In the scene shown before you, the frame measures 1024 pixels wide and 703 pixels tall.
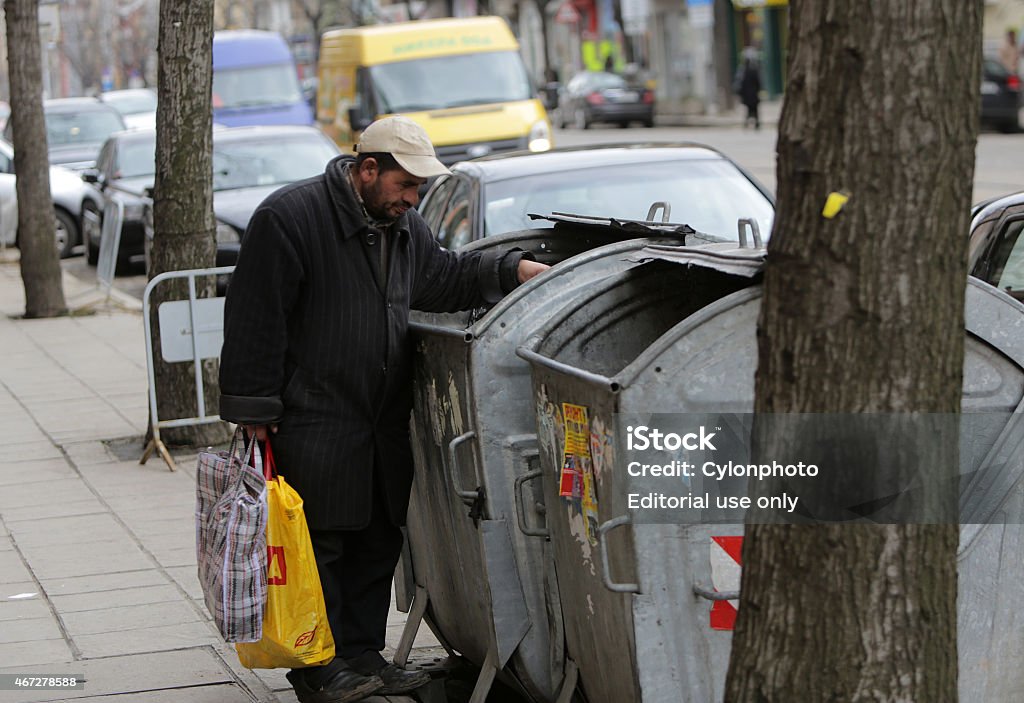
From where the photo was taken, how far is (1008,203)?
22.3 ft

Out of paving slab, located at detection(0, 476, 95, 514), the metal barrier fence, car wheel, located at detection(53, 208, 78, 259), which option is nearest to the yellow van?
car wheel, located at detection(53, 208, 78, 259)

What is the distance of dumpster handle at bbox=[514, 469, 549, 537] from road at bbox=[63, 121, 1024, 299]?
3.67 metres

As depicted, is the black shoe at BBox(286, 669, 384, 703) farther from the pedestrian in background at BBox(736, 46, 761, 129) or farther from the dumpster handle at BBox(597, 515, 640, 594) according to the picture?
the pedestrian in background at BBox(736, 46, 761, 129)

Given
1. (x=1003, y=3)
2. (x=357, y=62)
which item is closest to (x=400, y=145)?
(x=357, y=62)

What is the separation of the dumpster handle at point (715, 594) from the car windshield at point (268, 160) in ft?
40.1

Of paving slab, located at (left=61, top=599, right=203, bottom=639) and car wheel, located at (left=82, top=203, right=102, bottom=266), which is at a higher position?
paving slab, located at (left=61, top=599, right=203, bottom=639)

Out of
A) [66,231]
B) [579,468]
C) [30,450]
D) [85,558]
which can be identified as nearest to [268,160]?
[66,231]

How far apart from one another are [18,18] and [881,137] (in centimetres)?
1288

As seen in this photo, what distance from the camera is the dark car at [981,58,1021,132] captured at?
28906 millimetres

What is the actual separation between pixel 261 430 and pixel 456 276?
849mm

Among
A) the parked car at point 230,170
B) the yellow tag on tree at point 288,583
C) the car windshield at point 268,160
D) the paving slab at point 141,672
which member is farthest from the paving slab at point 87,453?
the car windshield at point 268,160

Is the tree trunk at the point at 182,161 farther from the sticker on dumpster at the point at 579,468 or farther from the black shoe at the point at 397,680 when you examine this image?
the sticker on dumpster at the point at 579,468

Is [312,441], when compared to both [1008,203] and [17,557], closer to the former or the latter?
[17,557]

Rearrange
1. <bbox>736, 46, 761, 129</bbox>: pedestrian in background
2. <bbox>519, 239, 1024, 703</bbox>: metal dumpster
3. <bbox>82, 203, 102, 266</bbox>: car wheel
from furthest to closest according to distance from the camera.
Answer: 1. <bbox>736, 46, 761, 129</bbox>: pedestrian in background
2. <bbox>82, 203, 102, 266</bbox>: car wheel
3. <bbox>519, 239, 1024, 703</bbox>: metal dumpster
